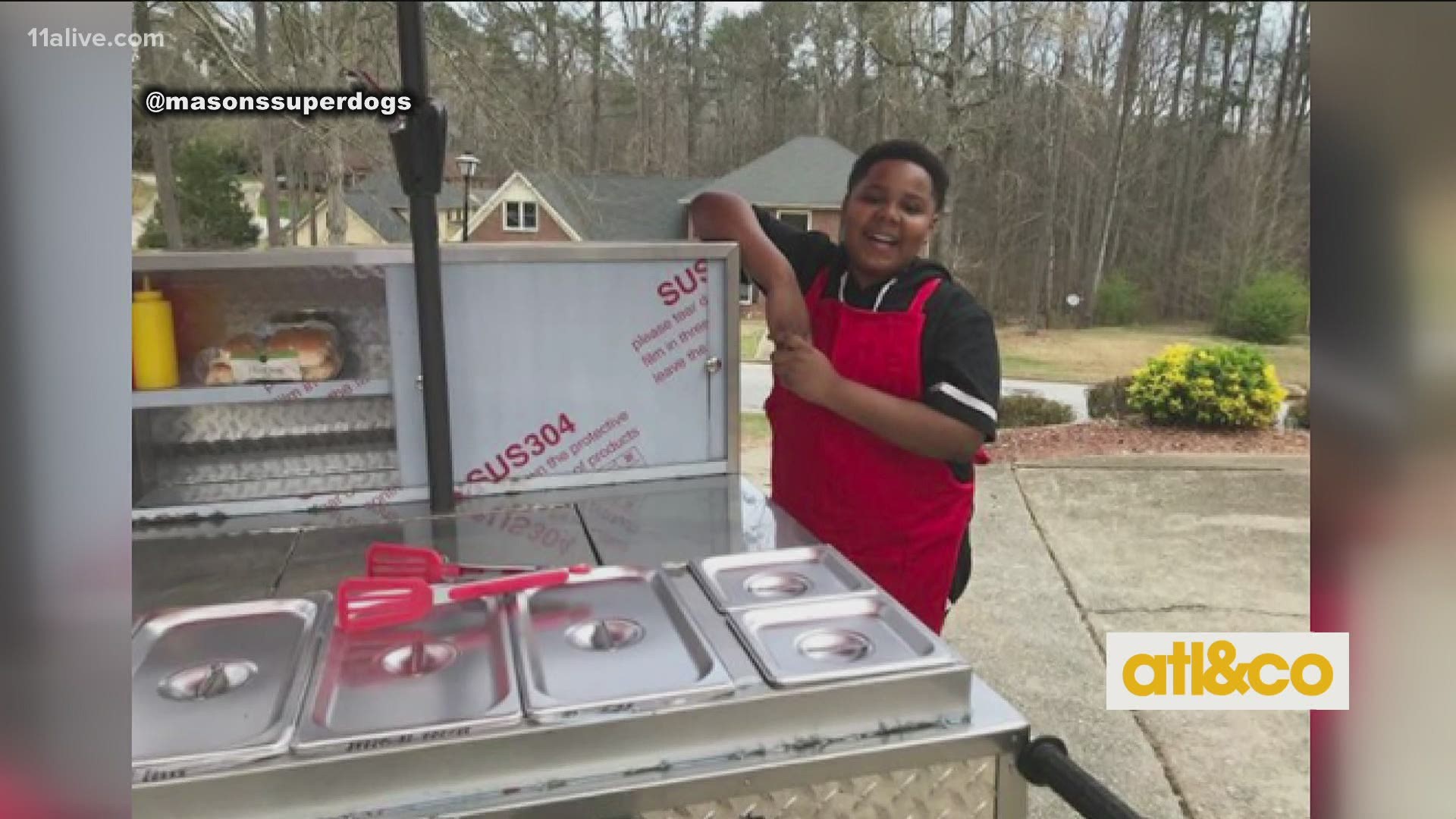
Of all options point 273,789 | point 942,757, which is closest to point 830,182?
point 942,757

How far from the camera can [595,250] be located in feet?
5.83

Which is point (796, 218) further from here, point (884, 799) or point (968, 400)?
point (884, 799)

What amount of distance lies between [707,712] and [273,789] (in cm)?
36

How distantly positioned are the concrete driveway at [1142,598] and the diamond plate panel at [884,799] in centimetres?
61

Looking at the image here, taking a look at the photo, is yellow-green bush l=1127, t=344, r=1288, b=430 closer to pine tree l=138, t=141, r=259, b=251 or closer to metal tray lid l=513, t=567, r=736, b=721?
pine tree l=138, t=141, r=259, b=251

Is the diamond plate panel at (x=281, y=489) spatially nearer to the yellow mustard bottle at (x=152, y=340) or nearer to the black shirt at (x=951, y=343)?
the yellow mustard bottle at (x=152, y=340)

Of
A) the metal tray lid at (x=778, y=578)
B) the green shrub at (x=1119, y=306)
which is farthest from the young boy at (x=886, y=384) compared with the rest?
the green shrub at (x=1119, y=306)

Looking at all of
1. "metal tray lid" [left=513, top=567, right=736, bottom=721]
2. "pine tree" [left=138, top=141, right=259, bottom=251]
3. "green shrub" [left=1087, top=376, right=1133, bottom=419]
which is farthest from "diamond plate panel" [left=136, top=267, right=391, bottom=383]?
"green shrub" [left=1087, top=376, right=1133, bottom=419]

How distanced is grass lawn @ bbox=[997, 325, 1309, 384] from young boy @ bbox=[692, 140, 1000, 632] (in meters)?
5.90

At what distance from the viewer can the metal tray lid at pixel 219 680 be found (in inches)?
32.5

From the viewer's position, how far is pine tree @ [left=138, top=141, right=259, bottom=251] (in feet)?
7.70

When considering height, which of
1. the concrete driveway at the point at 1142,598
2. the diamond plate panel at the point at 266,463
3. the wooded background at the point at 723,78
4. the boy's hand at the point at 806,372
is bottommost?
the concrete driveway at the point at 1142,598

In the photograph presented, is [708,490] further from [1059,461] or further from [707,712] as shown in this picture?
[1059,461]

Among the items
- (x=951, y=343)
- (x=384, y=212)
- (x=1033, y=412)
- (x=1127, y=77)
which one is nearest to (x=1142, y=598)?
(x=1127, y=77)
